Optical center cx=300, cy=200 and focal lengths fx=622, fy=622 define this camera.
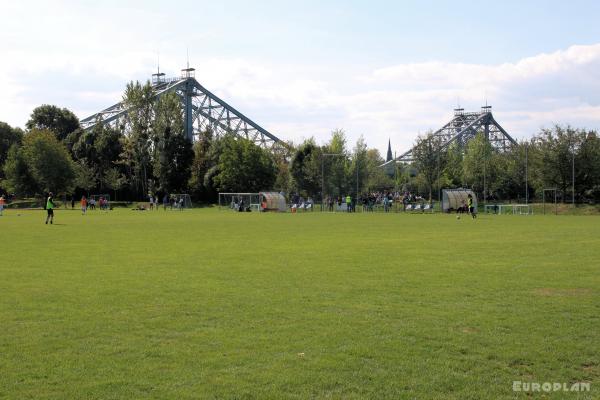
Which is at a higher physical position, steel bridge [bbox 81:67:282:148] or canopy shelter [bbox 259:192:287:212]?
steel bridge [bbox 81:67:282:148]

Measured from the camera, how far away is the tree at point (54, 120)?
109 m

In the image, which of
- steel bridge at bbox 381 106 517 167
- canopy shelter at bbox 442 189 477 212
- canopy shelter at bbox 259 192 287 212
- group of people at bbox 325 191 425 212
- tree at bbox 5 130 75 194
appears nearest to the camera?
canopy shelter at bbox 442 189 477 212

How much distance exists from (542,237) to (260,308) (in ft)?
58.9

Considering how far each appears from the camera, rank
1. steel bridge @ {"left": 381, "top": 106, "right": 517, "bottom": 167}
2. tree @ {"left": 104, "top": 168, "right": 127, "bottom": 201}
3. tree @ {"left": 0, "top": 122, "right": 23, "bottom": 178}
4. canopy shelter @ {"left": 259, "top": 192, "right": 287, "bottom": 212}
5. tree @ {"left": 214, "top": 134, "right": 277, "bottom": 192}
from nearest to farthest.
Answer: canopy shelter @ {"left": 259, "top": 192, "right": 287, "bottom": 212} < tree @ {"left": 214, "top": 134, "right": 277, "bottom": 192} < tree @ {"left": 104, "top": 168, "right": 127, "bottom": 201} < tree @ {"left": 0, "top": 122, "right": 23, "bottom": 178} < steel bridge @ {"left": 381, "top": 106, "right": 517, "bottom": 167}

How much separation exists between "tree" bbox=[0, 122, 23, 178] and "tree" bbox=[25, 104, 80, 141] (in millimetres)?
2552

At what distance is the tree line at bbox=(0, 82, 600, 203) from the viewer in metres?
62.8

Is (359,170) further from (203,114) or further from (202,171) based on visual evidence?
(203,114)

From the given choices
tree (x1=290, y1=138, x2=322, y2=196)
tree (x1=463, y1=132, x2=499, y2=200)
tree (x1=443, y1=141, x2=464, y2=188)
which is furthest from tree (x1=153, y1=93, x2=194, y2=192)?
tree (x1=463, y1=132, x2=499, y2=200)

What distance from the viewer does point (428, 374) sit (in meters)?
6.71

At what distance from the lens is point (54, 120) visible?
362ft

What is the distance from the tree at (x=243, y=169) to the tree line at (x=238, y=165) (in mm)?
134

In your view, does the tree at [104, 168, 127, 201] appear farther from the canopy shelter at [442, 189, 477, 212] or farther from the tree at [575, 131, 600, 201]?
the tree at [575, 131, 600, 201]

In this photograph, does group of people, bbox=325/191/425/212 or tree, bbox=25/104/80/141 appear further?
tree, bbox=25/104/80/141

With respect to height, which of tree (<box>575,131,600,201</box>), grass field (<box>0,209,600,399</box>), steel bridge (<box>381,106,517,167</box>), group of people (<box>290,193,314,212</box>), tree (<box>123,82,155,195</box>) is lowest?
grass field (<box>0,209,600,399</box>)
